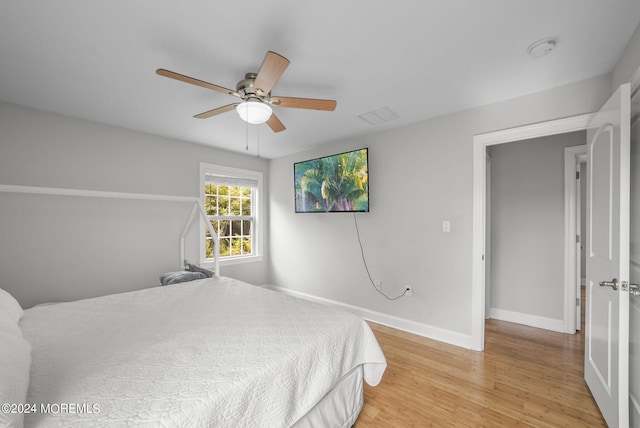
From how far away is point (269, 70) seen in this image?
4.77ft

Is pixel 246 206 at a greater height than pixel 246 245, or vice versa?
pixel 246 206

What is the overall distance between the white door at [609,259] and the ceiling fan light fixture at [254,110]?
1987 mm

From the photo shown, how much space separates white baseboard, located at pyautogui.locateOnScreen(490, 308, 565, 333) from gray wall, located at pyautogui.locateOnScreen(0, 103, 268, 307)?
4122 mm

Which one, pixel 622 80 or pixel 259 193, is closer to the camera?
pixel 622 80

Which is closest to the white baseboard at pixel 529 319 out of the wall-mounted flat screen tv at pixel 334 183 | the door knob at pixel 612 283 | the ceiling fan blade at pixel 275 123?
the door knob at pixel 612 283

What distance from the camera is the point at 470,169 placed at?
101 inches

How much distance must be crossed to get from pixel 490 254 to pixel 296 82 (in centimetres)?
316

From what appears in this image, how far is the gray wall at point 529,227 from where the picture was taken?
9.78 feet

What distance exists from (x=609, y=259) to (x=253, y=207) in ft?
13.3

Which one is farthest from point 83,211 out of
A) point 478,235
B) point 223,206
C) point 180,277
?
point 478,235

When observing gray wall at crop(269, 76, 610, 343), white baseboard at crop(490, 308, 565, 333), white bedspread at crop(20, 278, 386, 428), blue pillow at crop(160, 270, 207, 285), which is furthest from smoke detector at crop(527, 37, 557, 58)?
blue pillow at crop(160, 270, 207, 285)

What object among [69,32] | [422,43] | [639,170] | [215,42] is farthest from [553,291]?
[69,32]

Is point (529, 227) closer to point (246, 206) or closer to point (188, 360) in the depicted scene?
point (188, 360)

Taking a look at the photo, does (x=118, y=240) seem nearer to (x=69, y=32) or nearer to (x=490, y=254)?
(x=69, y=32)
